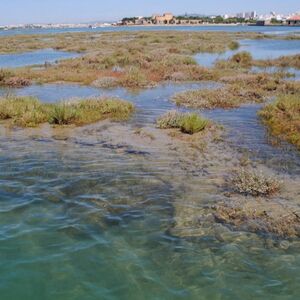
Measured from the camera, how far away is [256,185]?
10062 millimetres

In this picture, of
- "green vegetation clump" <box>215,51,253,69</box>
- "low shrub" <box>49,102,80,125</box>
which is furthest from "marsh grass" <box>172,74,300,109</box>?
"green vegetation clump" <box>215,51,253,69</box>

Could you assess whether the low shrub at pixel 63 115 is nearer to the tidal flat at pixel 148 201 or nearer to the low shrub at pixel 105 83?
the tidal flat at pixel 148 201

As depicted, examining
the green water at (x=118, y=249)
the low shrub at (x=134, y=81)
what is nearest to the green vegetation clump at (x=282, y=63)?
the low shrub at (x=134, y=81)

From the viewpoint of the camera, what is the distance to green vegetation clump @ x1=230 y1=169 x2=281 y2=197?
993cm

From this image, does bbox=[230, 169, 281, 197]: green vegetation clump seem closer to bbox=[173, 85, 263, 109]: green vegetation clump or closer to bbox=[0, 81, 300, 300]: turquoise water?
bbox=[0, 81, 300, 300]: turquoise water

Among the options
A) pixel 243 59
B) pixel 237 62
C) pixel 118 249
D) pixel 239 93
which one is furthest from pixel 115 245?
pixel 243 59

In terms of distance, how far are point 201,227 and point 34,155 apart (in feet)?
22.3

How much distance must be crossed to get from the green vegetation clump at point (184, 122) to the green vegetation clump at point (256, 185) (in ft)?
17.3

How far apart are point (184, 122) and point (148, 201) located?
684 centimetres

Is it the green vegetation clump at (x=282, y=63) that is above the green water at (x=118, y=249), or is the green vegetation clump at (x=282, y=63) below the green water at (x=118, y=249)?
above

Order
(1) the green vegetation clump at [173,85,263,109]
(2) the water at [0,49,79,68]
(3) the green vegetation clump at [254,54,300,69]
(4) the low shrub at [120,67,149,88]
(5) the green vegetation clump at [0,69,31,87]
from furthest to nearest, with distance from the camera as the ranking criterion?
1. (2) the water at [0,49,79,68]
2. (3) the green vegetation clump at [254,54,300,69]
3. (5) the green vegetation clump at [0,69,31,87]
4. (4) the low shrub at [120,67,149,88]
5. (1) the green vegetation clump at [173,85,263,109]

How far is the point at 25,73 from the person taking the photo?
108 ft

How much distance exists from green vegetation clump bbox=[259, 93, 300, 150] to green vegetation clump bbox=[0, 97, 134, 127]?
6150 mm

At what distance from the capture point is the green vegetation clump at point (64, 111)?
Answer: 17.2 m
